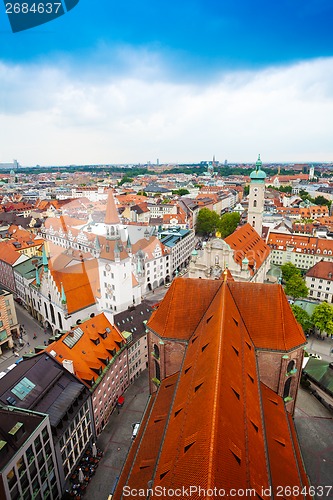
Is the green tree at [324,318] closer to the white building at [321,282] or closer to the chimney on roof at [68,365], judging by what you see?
the white building at [321,282]

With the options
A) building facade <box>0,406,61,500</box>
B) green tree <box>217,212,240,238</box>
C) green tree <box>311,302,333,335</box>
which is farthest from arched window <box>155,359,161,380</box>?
green tree <box>217,212,240,238</box>

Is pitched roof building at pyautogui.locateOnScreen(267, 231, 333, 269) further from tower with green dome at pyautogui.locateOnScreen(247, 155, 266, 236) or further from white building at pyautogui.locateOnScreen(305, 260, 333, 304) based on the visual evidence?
white building at pyautogui.locateOnScreen(305, 260, 333, 304)

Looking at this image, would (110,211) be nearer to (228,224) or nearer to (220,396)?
(220,396)

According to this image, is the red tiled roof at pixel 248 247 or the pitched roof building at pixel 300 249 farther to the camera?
the pitched roof building at pixel 300 249

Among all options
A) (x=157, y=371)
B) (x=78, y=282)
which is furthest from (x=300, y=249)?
(x=157, y=371)

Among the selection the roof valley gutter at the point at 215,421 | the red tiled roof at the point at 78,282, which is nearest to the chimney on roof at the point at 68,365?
the roof valley gutter at the point at 215,421

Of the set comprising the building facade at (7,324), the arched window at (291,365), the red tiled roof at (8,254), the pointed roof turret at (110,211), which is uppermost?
the pointed roof turret at (110,211)
